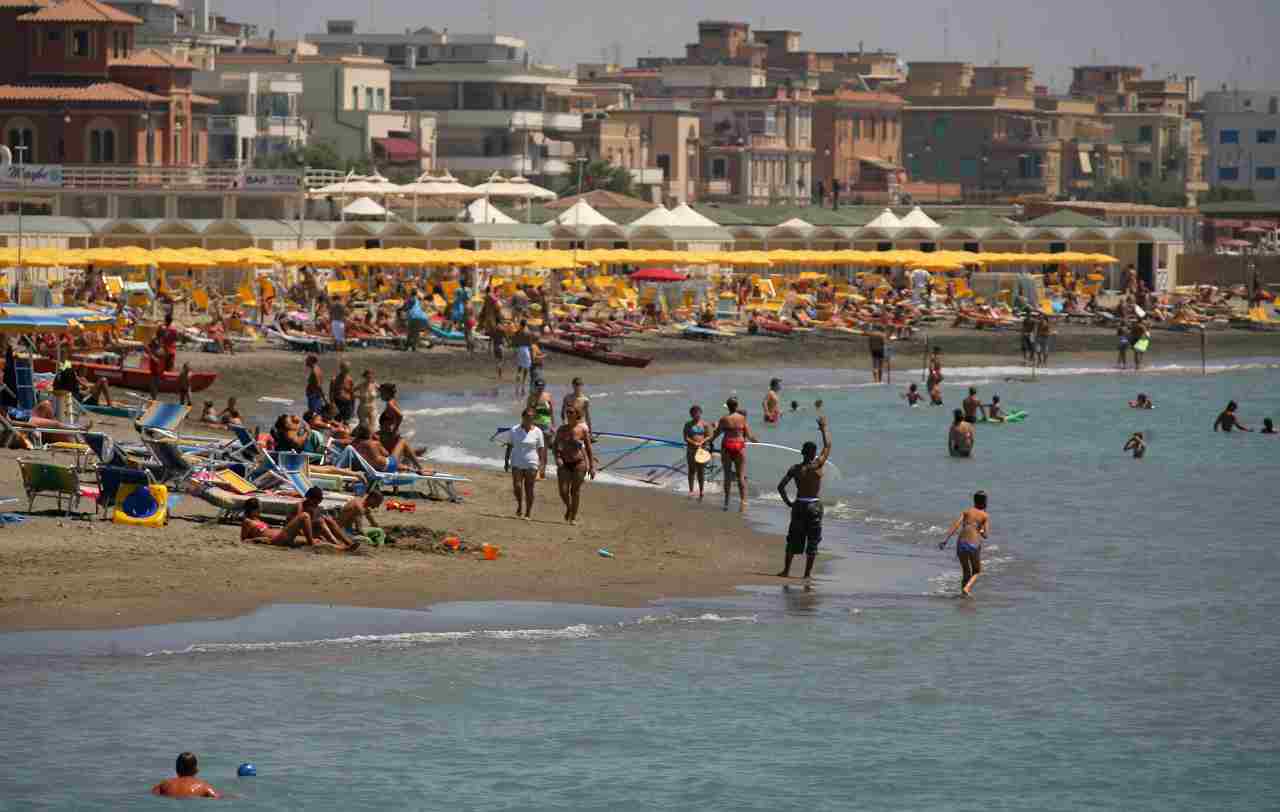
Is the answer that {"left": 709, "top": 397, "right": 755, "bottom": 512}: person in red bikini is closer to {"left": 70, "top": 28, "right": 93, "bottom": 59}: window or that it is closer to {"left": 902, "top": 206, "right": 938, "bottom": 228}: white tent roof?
{"left": 902, "top": 206, "right": 938, "bottom": 228}: white tent roof

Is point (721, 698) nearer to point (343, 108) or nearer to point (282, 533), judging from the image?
point (282, 533)

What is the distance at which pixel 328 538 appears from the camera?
19.9 metres

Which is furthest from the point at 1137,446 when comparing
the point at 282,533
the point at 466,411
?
the point at 282,533

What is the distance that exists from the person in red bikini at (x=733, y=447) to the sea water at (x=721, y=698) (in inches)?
73.8

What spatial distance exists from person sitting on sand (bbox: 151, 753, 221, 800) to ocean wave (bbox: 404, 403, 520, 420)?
2142cm

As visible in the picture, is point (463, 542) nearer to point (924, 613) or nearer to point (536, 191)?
point (924, 613)

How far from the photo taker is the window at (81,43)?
2879 inches

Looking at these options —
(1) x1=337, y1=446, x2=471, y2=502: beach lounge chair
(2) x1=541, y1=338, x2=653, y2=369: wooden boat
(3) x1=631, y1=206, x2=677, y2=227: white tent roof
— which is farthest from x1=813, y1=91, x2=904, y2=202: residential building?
(1) x1=337, y1=446, x2=471, y2=502: beach lounge chair

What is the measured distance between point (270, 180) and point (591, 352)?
23157 millimetres

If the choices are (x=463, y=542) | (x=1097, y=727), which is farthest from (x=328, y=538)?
(x=1097, y=727)

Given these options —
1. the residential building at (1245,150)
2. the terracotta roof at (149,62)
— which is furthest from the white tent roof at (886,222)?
the residential building at (1245,150)

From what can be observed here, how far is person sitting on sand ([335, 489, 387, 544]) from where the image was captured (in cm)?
2005

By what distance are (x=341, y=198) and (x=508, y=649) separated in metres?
51.9

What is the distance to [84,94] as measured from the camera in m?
71.6
